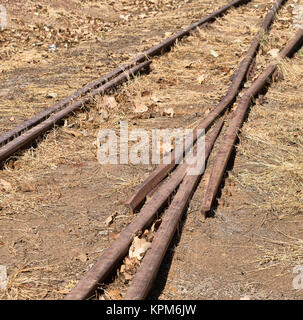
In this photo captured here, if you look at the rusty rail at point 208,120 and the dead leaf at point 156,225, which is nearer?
the dead leaf at point 156,225

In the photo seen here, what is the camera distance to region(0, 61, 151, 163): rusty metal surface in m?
5.60

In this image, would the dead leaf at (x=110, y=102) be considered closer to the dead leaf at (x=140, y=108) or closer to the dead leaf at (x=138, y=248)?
the dead leaf at (x=140, y=108)

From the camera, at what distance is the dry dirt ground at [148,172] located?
3887 millimetres

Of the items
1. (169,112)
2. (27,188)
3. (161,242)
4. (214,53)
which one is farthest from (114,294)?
(214,53)

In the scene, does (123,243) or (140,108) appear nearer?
(123,243)

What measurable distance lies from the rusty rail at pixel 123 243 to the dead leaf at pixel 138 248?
0.12 ft

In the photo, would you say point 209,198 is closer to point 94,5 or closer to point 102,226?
point 102,226

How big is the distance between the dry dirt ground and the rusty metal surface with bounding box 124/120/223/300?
0.14 metres

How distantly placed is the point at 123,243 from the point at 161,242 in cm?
28

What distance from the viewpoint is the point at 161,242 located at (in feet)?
12.9

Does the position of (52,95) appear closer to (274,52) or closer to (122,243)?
(274,52)

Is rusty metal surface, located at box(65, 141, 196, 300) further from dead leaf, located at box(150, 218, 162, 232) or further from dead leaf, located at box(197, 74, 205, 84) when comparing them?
dead leaf, located at box(197, 74, 205, 84)

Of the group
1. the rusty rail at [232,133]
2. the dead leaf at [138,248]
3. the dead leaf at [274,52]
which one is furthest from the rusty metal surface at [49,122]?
the dead leaf at [274,52]

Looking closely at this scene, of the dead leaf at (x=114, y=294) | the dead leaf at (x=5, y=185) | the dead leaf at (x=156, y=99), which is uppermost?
the dead leaf at (x=156, y=99)
